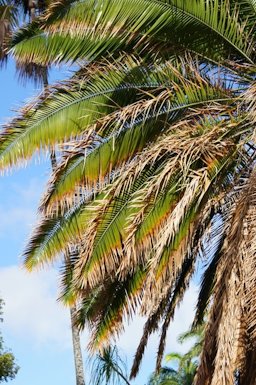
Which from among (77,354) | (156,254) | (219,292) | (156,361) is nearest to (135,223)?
(156,254)

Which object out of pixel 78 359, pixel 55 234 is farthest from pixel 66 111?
pixel 78 359

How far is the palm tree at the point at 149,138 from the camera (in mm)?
9469

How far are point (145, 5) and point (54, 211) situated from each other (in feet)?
9.81

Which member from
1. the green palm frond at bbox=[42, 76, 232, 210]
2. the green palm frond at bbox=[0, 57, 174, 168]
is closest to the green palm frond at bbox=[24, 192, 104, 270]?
the green palm frond at bbox=[42, 76, 232, 210]

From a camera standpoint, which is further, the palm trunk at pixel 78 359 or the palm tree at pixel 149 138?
the palm trunk at pixel 78 359

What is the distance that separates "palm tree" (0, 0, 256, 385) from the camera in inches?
373

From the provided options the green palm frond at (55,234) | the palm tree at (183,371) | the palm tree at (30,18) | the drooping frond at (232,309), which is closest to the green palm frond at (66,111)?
the green palm frond at (55,234)

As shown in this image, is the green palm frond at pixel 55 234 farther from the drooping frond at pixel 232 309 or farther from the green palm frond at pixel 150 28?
the drooping frond at pixel 232 309

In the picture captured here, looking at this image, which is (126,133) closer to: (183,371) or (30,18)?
(30,18)

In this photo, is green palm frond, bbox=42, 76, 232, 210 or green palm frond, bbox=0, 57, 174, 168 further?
green palm frond, bbox=0, 57, 174, 168

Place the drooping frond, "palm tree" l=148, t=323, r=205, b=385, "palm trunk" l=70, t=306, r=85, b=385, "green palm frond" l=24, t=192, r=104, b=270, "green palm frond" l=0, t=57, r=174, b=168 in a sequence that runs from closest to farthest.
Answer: the drooping frond, "green palm frond" l=0, t=57, r=174, b=168, "green palm frond" l=24, t=192, r=104, b=270, "palm trunk" l=70, t=306, r=85, b=385, "palm tree" l=148, t=323, r=205, b=385

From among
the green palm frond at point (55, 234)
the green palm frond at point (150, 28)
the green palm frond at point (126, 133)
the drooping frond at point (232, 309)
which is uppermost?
the green palm frond at point (150, 28)

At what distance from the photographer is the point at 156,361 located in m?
12.3

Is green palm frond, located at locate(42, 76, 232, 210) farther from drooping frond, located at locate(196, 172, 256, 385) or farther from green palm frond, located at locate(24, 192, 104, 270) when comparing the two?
drooping frond, located at locate(196, 172, 256, 385)
